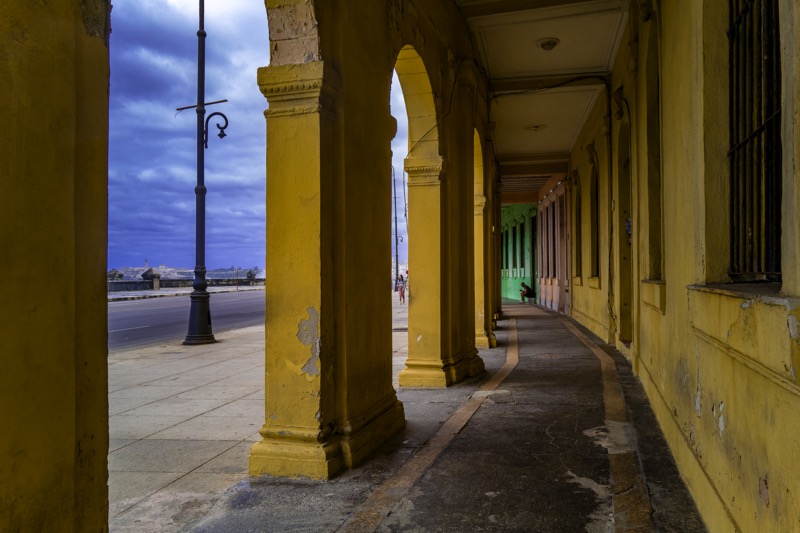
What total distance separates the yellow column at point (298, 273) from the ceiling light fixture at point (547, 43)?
6.14 m

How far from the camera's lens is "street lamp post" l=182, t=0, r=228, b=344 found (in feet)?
39.4

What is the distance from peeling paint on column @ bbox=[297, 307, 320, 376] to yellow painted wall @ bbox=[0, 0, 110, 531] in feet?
6.61

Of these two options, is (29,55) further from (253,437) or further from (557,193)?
(557,193)

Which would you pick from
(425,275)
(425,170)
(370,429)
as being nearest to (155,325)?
(425,275)

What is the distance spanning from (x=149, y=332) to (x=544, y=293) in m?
15.9

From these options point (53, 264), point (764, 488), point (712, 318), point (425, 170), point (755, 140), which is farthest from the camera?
point (425, 170)

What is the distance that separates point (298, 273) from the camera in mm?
4262

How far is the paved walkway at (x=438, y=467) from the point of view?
132 inches

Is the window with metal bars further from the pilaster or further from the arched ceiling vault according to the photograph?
the arched ceiling vault

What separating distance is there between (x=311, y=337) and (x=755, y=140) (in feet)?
9.34

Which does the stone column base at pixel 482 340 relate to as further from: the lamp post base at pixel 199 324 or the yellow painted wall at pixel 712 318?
the lamp post base at pixel 199 324

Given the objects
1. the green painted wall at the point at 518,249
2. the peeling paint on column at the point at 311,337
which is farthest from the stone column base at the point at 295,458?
the green painted wall at the point at 518,249

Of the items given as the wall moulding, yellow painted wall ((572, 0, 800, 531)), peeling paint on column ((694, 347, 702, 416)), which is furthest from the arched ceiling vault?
peeling paint on column ((694, 347, 702, 416))

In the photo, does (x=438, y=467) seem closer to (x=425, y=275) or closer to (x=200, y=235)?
(x=425, y=275)
